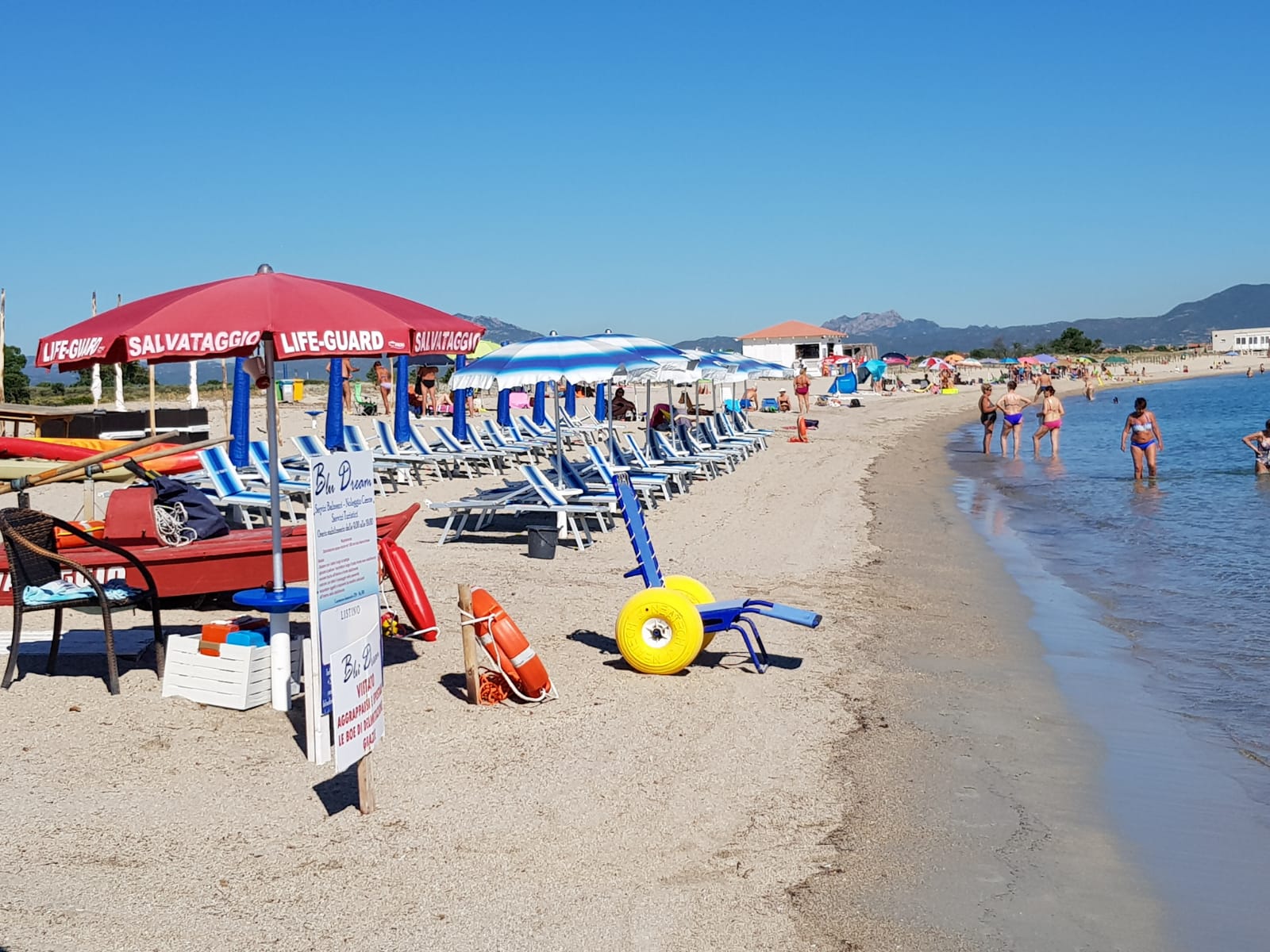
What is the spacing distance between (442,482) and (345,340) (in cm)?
1125

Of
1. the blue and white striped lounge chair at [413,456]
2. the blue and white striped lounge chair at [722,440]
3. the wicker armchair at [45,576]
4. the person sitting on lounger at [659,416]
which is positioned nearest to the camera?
the wicker armchair at [45,576]

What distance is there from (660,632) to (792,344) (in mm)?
62445

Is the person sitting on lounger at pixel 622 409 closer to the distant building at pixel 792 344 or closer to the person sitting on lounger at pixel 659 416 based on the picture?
the person sitting on lounger at pixel 659 416

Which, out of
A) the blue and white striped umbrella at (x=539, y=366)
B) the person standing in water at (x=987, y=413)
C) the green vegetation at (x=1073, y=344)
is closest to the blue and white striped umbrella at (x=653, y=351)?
the blue and white striped umbrella at (x=539, y=366)

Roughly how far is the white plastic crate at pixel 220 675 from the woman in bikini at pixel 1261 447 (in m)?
17.2

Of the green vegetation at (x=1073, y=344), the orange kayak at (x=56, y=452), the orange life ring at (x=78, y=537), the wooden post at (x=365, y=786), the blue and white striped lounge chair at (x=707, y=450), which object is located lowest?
the wooden post at (x=365, y=786)

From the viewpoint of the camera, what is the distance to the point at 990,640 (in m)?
7.83

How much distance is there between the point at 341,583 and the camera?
13.8ft

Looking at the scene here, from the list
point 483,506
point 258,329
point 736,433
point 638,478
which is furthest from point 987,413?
point 258,329

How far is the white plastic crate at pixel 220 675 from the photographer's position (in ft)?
17.6

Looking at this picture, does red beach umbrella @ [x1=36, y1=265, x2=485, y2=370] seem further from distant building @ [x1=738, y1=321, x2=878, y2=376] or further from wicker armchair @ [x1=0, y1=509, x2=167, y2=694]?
distant building @ [x1=738, y1=321, x2=878, y2=376]

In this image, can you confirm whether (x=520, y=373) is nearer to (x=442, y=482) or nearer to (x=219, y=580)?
(x=219, y=580)

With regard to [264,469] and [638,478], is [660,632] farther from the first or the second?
[264,469]

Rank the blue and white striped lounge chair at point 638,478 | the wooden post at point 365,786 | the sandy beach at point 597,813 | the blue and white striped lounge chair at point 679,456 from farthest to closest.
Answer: the blue and white striped lounge chair at point 679,456, the blue and white striped lounge chair at point 638,478, the wooden post at point 365,786, the sandy beach at point 597,813
